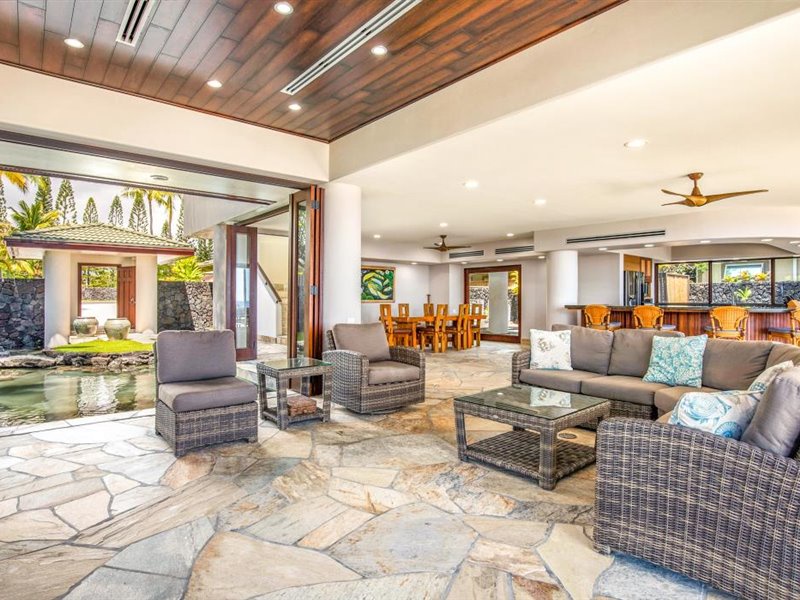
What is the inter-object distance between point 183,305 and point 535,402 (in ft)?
41.8

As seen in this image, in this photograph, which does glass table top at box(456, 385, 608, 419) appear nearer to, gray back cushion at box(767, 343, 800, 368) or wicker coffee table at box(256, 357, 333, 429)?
gray back cushion at box(767, 343, 800, 368)

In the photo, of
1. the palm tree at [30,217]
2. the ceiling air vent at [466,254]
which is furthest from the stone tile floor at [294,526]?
the palm tree at [30,217]

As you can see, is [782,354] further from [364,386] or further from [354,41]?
[354,41]

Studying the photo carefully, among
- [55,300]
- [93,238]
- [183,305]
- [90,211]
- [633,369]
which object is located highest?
[90,211]

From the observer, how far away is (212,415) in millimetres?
3541

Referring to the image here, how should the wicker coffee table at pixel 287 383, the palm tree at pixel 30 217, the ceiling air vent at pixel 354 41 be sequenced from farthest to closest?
1. the palm tree at pixel 30 217
2. the wicker coffee table at pixel 287 383
3. the ceiling air vent at pixel 354 41

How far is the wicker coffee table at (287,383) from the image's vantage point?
414 centimetres

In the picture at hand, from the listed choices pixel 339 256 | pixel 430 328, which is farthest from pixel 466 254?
pixel 339 256

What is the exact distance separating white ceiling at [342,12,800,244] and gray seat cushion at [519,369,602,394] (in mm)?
2103

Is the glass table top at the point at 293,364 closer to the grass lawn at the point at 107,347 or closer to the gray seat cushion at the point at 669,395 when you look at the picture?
the gray seat cushion at the point at 669,395

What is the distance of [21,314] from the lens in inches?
429

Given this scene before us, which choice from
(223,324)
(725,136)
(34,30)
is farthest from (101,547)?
(223,324)

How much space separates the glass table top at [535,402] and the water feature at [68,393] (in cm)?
379

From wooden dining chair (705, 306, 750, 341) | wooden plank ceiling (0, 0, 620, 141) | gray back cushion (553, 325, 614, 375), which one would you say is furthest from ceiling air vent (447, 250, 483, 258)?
Result: wooden plank ceiling (0, 0, 620, 141)
